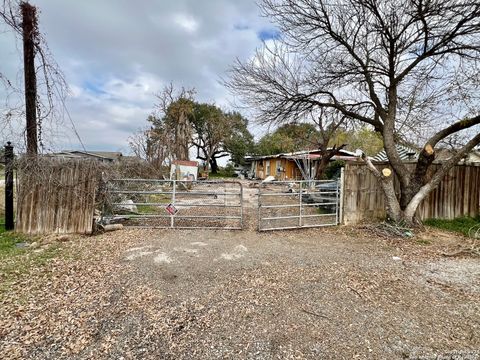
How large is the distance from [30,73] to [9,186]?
2.47 metres

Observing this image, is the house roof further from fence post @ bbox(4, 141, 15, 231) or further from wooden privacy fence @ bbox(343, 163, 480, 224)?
fence post @ bbox(4, 141, 15, 231)

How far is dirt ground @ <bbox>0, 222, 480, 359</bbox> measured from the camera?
2.33 meters

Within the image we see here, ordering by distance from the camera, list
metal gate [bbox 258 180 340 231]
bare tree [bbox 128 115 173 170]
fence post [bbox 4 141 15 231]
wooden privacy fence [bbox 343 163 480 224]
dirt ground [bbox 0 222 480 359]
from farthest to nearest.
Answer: bare tree [bbox 128 115 173 170]
wooden privacy fence [bbox 343 163 480 224]
metal gate [bbox 258 180 340 231]
fence post [bbox 4 141 15 231]
dirt ground [bbox 0 222 480 359]

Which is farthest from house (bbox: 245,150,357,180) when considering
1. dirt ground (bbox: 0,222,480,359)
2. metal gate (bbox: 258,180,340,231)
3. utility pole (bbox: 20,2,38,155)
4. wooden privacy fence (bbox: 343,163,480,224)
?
utility pole (bbox: 20,2,38,155)

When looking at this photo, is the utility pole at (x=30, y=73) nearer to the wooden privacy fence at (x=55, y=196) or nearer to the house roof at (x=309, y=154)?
the wooden privacy fence at (x=55, y=196)

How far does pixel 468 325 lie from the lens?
2.69 metres

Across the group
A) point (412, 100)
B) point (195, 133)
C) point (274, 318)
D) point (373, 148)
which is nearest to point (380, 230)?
point (412, 100)

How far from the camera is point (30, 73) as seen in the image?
19.2 ft

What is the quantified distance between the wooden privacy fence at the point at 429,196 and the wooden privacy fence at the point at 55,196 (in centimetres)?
625

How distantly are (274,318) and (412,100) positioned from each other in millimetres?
8007

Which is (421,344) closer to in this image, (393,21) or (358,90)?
(393,21)

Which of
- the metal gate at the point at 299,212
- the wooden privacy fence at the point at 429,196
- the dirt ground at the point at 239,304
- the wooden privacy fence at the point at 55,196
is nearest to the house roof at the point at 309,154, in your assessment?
the metal gate at the point at 299,212

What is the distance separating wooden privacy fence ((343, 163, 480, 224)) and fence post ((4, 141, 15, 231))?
777 centimetres

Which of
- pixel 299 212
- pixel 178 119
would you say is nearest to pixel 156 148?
pixel 178 119
